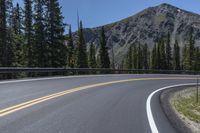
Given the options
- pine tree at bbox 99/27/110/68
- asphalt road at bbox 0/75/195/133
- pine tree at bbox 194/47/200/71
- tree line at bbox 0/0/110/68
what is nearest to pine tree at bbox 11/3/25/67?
tree line at bbox 0/0/110/68

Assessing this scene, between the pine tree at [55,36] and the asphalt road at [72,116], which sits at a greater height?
the pine tree at [55,36]

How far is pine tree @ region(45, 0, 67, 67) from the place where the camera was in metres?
45.9

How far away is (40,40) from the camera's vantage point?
4622cm

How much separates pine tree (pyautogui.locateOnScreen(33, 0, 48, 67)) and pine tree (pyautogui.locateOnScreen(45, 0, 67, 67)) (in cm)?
63

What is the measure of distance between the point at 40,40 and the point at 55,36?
7.13ft

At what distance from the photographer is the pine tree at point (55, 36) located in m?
45.9

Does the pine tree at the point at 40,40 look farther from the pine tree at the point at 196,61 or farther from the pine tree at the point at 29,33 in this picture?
the pine tree at the point at 196,61

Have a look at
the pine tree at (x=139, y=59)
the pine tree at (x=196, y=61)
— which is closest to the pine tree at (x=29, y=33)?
the pine tree at (x=196, y=61)

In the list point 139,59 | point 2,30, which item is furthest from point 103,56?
point 139,59

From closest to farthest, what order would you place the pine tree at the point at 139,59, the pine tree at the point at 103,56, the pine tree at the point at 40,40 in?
the pine tree at the point at 40,40 → the pine tree at the point at 103,56 → the pine tree at the point at 139,59

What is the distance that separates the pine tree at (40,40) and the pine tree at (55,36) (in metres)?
0.63

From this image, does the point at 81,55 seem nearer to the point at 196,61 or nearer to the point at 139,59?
the point at 196,61

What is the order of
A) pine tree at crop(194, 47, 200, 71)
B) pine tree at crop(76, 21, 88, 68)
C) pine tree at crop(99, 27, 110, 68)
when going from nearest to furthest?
pine tree at crop(76, 21, 88, 68) → pine tree at crop(99, 27, 110, 68) → pine tree at crop(194, 47, 200, 71)

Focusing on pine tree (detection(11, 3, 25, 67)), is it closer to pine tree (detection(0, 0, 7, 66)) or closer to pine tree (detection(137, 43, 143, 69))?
pine tree (detection(0, 0, 7, 66))
